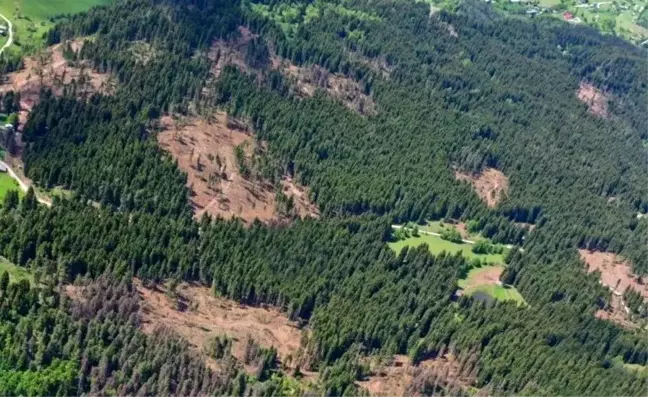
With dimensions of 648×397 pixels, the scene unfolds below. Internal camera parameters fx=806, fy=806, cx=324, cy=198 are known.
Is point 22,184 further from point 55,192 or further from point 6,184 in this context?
point 55,192

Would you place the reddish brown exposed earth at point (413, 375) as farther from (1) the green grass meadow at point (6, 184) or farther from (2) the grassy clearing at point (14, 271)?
(1) the green grass meadow at point (6, 184)

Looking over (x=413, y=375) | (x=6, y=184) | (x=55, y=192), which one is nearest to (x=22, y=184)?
(x=6, y=184)

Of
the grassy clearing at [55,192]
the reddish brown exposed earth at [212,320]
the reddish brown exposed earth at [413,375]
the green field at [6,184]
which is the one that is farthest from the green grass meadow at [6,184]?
the reddish brown exposed earth at [413,375]

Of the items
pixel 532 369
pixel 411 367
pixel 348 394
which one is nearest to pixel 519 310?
pixel 532 369

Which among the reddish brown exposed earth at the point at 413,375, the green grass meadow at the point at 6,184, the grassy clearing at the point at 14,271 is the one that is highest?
the green grass meadow at the point at 6,184

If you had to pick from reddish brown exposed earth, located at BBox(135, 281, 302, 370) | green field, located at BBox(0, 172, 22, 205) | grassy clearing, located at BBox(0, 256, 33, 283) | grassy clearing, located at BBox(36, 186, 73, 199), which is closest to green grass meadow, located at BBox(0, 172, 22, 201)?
green field, located at BBox(0, 172, 22, 205)

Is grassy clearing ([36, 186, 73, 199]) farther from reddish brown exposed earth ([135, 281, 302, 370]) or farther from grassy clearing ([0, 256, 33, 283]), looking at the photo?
reddish brown exposed earth ([135, 281, 302, 370])

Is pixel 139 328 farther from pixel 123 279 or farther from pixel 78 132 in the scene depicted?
pixel 78 132
